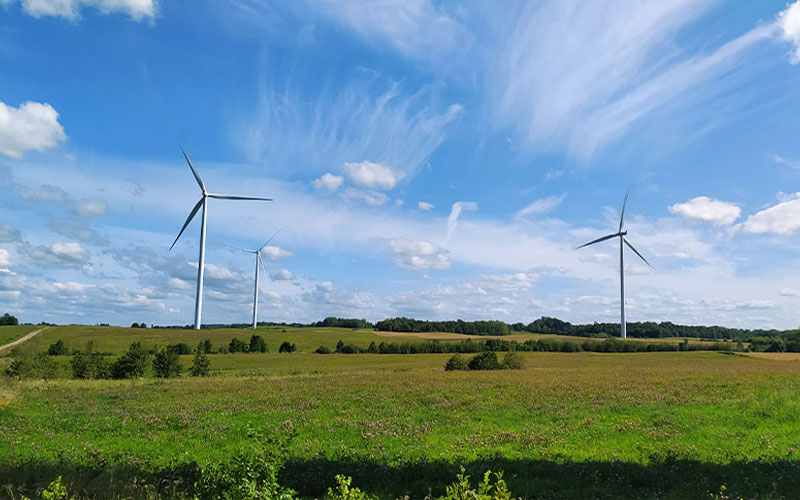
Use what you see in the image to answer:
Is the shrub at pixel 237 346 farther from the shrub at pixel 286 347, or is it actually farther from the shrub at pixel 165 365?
the shrub at pixel 165 365

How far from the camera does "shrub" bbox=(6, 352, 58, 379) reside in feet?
167

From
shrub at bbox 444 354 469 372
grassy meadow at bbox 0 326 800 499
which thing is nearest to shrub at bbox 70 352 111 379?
grassy meadow at bbox 0 326 800 499

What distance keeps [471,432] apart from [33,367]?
176ft

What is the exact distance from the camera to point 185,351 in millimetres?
102125

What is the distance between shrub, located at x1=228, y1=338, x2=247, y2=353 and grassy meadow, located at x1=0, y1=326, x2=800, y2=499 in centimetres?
7622

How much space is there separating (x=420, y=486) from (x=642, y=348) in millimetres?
120652

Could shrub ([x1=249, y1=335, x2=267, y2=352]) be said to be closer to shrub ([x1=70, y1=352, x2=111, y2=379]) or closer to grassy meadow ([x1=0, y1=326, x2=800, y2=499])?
shrub ([x1=70, y1=352, x2=111, y2=379])

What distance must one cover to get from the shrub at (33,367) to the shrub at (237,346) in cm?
5252

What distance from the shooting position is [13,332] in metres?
127

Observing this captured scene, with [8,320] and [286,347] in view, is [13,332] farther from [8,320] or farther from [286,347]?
[286,347]

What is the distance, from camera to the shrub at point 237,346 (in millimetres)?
108562

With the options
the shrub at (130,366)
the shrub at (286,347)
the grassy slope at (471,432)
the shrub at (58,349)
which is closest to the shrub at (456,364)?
the grassy slope at (471,432)

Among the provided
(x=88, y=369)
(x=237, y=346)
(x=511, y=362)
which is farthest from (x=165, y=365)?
(x=237, y=346)

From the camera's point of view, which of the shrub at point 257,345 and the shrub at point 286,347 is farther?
the shrub at point 286,347
